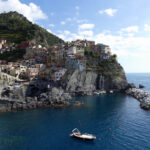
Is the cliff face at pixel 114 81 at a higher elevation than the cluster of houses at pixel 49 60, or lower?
lower

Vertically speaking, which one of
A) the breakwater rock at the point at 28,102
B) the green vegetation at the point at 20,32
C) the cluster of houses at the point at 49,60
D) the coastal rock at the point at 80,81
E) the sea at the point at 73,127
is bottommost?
the sea at the point at 73,127

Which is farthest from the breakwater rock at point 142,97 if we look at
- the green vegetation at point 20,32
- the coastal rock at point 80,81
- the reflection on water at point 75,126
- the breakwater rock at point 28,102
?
the green vegetation at point 20,32

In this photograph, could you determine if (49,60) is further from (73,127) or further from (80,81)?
(73,127)

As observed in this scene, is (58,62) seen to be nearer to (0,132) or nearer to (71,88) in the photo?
(71,88)

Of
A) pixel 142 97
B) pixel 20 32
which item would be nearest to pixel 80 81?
pixel 142 97

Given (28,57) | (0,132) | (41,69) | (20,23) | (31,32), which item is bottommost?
(0,132)

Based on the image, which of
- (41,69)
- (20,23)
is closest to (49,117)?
(41,69)

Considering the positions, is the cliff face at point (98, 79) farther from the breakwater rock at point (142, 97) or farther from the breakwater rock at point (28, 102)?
the breakwater rock at point (28, 102)
